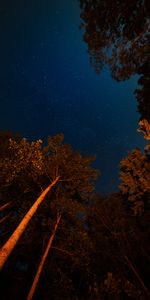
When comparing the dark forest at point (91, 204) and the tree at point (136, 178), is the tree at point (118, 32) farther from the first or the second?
the tree at point (136, 178)

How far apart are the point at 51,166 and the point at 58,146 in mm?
2054

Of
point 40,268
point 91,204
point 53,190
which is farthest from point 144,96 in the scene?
point 40,268

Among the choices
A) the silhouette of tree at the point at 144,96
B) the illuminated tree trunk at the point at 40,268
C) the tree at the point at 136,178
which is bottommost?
the illuminated tree trunk at the point at 40,268

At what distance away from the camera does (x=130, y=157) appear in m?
9.98

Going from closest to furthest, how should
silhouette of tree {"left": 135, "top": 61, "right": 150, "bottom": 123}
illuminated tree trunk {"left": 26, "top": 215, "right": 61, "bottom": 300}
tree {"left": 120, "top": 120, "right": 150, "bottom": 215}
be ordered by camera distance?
1. tree {"left": 120, "top": 120, "right": 150, "bottom": 215}
2. illuminated tree trunk {"left": 26, "top": 215, "right": 61, "bottom": 300}
3. silhouette of tree {"left": 135, "top": 61, "right": 150, "bottom": 123}

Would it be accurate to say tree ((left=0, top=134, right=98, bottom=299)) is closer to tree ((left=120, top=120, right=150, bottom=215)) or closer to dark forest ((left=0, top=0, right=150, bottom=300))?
dark forest ((left=0, top=0, right=150, bottom=300))

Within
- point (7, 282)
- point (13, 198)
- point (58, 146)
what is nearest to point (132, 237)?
point (58, 146)

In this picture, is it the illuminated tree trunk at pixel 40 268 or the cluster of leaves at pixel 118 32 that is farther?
the illuminated tree trunk at pixel 40 268

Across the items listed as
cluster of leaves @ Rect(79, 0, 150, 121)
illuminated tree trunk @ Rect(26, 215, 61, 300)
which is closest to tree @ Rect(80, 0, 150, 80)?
cluster of leaves @ Rect(79, 0, 150, 121)

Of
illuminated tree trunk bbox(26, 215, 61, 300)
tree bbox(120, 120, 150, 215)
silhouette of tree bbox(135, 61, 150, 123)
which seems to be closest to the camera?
tree bbox(120, 120, 150, 215)

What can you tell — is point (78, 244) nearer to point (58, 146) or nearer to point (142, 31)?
point (58, 146)

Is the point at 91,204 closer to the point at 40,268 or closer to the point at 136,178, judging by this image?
the point at 40,268

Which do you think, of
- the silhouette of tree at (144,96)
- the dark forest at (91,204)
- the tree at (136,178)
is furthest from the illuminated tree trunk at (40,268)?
the silhouette of tree at (144,96)

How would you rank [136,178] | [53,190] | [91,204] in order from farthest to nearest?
[53,190] < [91,204] < [136,178]
